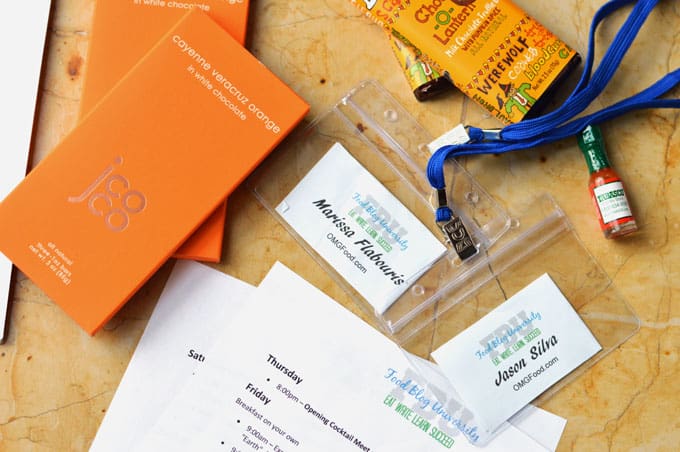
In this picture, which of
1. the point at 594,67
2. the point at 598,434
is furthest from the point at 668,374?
the point at 594,67

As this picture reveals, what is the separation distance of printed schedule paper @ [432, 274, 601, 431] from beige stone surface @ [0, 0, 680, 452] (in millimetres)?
34

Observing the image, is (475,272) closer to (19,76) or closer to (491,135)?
(491,135)

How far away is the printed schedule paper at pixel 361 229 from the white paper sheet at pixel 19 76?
309 millimetres

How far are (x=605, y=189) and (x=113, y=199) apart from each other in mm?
530

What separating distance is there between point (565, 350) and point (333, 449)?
0.28m

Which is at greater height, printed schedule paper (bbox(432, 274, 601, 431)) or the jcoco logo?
printed schedule paper (bbox(432, 274, 601, 431))

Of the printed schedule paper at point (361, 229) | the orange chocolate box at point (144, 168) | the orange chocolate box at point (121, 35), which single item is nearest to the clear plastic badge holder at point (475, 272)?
the printed schedule paper at point (361, 229)

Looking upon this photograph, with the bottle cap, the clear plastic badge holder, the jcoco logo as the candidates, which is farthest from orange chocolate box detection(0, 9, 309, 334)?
the bottle cap

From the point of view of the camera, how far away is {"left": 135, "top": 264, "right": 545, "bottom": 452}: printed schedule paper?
2.27 ft

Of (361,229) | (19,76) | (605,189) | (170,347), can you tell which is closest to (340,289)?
(361,229)

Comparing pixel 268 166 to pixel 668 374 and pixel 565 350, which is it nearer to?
pixel 565 350

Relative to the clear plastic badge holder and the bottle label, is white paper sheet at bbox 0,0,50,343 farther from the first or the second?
the bottle label

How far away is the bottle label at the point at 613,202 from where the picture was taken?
660mm

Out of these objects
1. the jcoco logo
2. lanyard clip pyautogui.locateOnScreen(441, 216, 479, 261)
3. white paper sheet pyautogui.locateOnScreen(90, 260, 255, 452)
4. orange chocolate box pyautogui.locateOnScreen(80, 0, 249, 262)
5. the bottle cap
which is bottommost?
white paper sheet pyautogui.locateOnScreen(90, 260, 255, 452)
